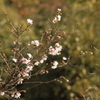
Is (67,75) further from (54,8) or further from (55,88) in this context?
(54,8)

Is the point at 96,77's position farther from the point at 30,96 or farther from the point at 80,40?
the point at 30,96

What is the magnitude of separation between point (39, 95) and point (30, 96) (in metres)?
0.22

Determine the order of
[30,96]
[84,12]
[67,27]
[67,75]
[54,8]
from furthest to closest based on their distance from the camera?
[54,8] → [84,12] → [67,27] → [67,75] → [30,96]

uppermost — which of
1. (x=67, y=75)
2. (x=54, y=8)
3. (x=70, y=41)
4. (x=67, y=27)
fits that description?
(x=54, y=8)

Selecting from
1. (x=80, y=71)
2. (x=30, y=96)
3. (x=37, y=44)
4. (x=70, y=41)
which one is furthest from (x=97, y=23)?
(x=37, y=44)

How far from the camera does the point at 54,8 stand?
7215 millimetres

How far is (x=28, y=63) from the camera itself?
2.22 metres

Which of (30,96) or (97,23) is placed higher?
(97,23)

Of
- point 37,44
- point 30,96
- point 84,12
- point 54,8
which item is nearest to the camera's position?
point 37,44

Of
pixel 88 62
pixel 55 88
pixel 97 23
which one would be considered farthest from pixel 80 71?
pixel 97 23

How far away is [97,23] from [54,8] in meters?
2.11

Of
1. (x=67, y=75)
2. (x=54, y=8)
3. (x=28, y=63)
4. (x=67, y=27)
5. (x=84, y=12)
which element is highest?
(x=54, y=8)

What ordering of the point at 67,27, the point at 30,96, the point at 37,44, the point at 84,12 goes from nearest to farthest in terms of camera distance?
the point at 37,44
the point at 30,96
the point at 67,27
the point at 84,12

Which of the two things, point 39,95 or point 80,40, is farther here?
point 80,40
